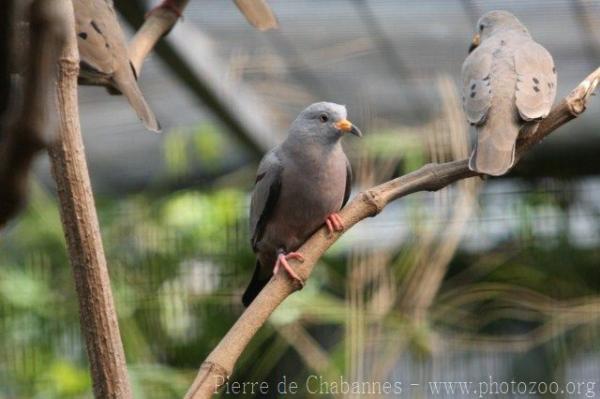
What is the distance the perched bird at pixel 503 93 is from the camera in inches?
103

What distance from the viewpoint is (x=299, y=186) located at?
3066 mm

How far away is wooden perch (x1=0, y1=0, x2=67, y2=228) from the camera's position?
706 mm

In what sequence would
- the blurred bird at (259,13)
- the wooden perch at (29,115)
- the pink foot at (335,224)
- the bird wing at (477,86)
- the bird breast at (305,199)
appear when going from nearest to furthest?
the wooden perch at (29,115)
the pink foot at (335,224)
the bird wing at (477,86)
the bird breast at (305,199)
the blurred bird at (259,13)

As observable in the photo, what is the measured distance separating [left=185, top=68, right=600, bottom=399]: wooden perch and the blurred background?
7.14ft

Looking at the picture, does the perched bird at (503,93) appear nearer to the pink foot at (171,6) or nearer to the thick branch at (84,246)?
the pink foot at (171,6)

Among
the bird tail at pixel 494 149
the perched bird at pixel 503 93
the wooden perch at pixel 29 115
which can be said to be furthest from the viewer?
the perched bird at pixel 503 93

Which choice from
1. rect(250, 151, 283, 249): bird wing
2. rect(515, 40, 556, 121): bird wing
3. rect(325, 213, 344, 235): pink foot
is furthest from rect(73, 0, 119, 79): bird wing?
rect(515, 40, 556, 121): bird wing

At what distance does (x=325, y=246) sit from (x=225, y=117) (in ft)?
8.95

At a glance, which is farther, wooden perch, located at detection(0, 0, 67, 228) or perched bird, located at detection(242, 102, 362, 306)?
perched bird, located at detection(242, 102, 362, 306)

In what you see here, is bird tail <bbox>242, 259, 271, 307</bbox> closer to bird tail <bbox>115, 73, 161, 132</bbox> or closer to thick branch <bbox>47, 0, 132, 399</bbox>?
bird tail <bbox>115, 73, 161, 132</bbox>

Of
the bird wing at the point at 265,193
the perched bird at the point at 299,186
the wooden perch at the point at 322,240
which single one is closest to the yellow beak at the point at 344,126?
the perched bird at the point at 299,186

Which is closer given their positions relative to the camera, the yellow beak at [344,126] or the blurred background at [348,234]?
the yellow beak at [344,126]

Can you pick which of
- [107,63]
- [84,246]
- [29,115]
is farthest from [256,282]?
[29,115]

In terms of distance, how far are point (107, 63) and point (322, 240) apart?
995 mm
